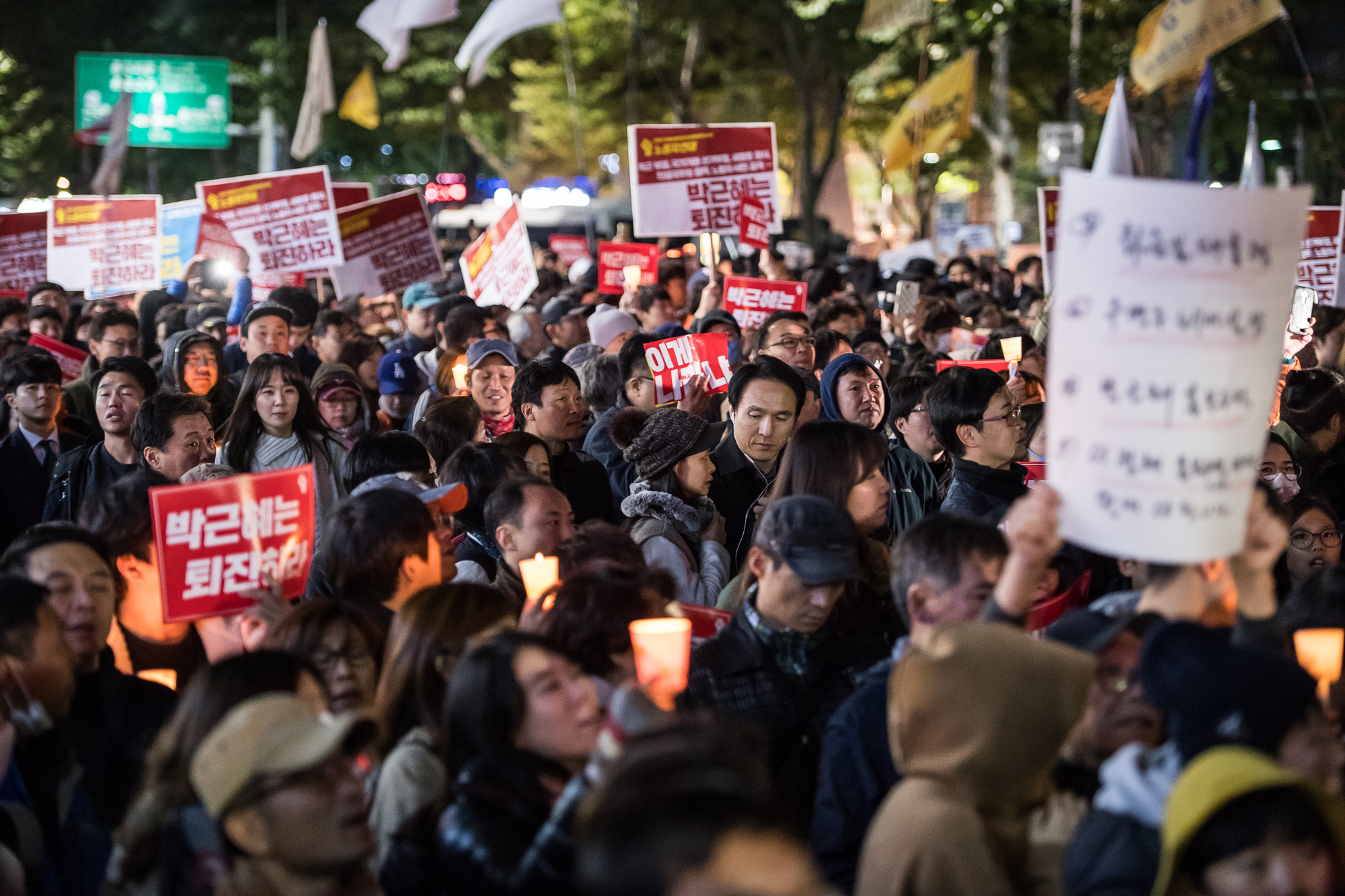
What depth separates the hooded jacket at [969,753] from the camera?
2713 millimetres

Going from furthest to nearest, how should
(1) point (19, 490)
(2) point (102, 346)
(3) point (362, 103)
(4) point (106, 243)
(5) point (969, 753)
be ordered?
1. (3) point (362, 103)
2. (4) point (106, 243)
3. (2) point (102, 346)
4. (1) point (19, 490)
5. (5) point (969, 753)

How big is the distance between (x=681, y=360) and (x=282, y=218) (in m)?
5.55

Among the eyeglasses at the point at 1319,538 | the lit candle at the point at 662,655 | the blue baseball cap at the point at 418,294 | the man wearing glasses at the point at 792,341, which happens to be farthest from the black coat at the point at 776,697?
the blue baseball cap at the point at 418,294

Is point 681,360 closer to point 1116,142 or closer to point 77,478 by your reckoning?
point 77,478

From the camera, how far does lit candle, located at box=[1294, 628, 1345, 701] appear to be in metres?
3.24

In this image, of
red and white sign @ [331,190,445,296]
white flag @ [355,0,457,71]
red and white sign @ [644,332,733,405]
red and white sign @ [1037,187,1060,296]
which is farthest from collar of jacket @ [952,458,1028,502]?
white flag @ [355,0,457,71]

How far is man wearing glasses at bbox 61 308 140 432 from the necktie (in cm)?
133

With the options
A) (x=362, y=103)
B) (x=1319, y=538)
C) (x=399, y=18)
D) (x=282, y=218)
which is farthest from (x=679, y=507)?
(x=362, y=103)

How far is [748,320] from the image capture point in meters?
11.2

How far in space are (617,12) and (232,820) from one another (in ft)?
125

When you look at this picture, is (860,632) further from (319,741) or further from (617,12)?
(617,12)

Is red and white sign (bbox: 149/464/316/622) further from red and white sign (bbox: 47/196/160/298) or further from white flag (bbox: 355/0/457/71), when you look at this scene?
white flag (bbox: 355/0/457/71)

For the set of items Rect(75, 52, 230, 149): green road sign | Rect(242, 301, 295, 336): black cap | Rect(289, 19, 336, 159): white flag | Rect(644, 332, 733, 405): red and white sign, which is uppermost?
Rect(75, 52, 230, 149): green road sign

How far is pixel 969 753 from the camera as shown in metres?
2.75
